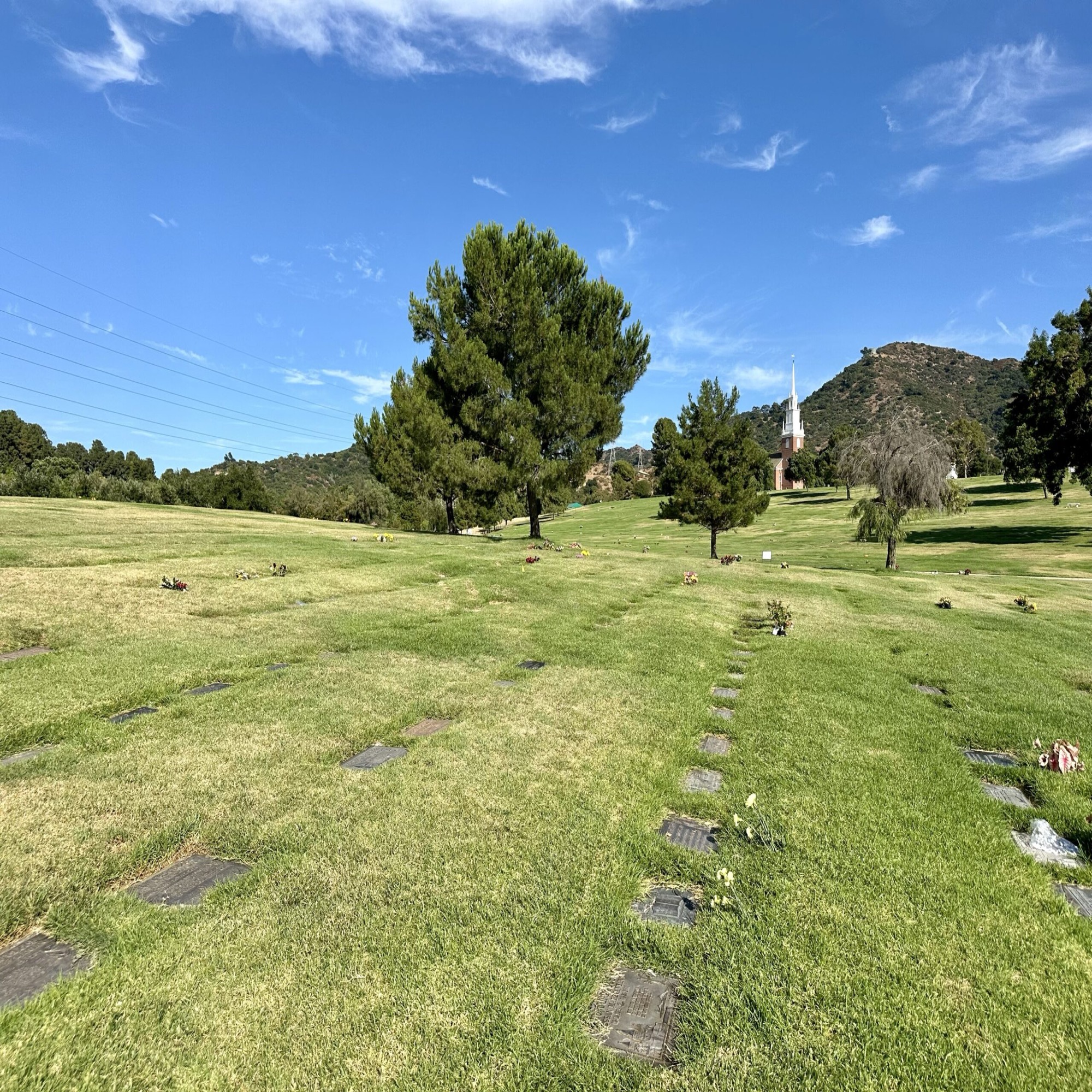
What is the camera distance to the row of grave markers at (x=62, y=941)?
234cm

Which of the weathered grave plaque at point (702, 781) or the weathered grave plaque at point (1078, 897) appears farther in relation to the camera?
the weathered grave plaque at point (702, 781)

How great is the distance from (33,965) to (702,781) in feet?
13.3

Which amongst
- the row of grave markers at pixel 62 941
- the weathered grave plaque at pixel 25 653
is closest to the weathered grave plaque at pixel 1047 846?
the row of grave markers at pixel 62 941

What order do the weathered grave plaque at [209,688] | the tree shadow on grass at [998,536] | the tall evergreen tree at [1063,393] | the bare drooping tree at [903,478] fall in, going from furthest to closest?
the tree shadow on grass at [998,536] → the tall evergreen tree at [1063,393] → the bare drooping tree at [903,478] → the weathered grave plaque at [209,688]

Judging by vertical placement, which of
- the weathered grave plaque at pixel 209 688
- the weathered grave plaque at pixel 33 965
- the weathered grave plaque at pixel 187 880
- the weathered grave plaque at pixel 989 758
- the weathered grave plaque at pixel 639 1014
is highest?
the weathered grave plaque at pixel 209 688

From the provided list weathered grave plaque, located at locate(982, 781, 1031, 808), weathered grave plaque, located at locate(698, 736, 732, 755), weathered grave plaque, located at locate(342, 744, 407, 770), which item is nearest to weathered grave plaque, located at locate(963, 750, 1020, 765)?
weathered grave plaque, located at locate(982, 781, 1031, 808)

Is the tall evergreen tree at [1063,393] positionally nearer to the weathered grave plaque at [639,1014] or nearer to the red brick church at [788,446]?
the weathered grave plaque at [639,1014]

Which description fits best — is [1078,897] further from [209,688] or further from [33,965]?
[209,688]

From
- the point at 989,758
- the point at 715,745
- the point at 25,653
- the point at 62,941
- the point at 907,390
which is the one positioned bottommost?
the point at 989,758

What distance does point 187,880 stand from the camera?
3.05 meters

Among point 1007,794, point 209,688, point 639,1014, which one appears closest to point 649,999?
point 639,1014

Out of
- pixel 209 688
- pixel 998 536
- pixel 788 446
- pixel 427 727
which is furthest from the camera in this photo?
pixel 788 446

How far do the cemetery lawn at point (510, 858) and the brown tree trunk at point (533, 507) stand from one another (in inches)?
648

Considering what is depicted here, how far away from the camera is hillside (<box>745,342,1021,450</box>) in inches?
4870
